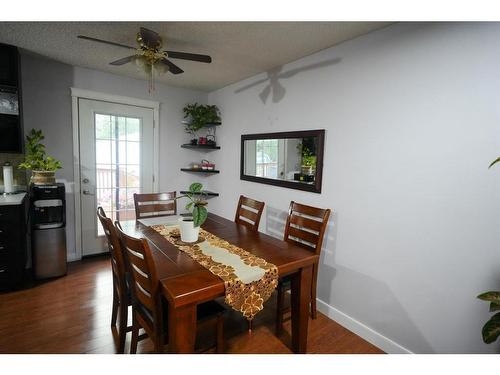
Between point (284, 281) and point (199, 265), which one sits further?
point (284, 281)

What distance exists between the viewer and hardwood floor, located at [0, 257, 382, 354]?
6.14 ft

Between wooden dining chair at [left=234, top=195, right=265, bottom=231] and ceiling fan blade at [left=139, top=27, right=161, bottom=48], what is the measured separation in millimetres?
1448

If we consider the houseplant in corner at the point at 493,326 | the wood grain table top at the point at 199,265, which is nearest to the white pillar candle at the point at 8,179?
the wood grain table top at the point at 199,265

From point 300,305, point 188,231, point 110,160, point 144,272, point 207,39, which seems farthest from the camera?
point 110,160

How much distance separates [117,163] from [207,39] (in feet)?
6.92

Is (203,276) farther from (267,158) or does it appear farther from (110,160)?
(110,160)

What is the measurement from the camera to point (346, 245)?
7.30 feet

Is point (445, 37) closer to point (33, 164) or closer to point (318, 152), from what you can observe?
point (318, 152)

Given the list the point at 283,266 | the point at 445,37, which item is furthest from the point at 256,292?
the point at 445,37

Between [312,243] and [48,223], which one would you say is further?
[48,223]

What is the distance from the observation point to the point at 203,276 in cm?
137

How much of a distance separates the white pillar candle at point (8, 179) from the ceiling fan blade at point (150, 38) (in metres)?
2.11

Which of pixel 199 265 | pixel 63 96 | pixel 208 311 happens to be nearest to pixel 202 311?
pixel 208 311

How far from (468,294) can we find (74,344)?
8.55ft
